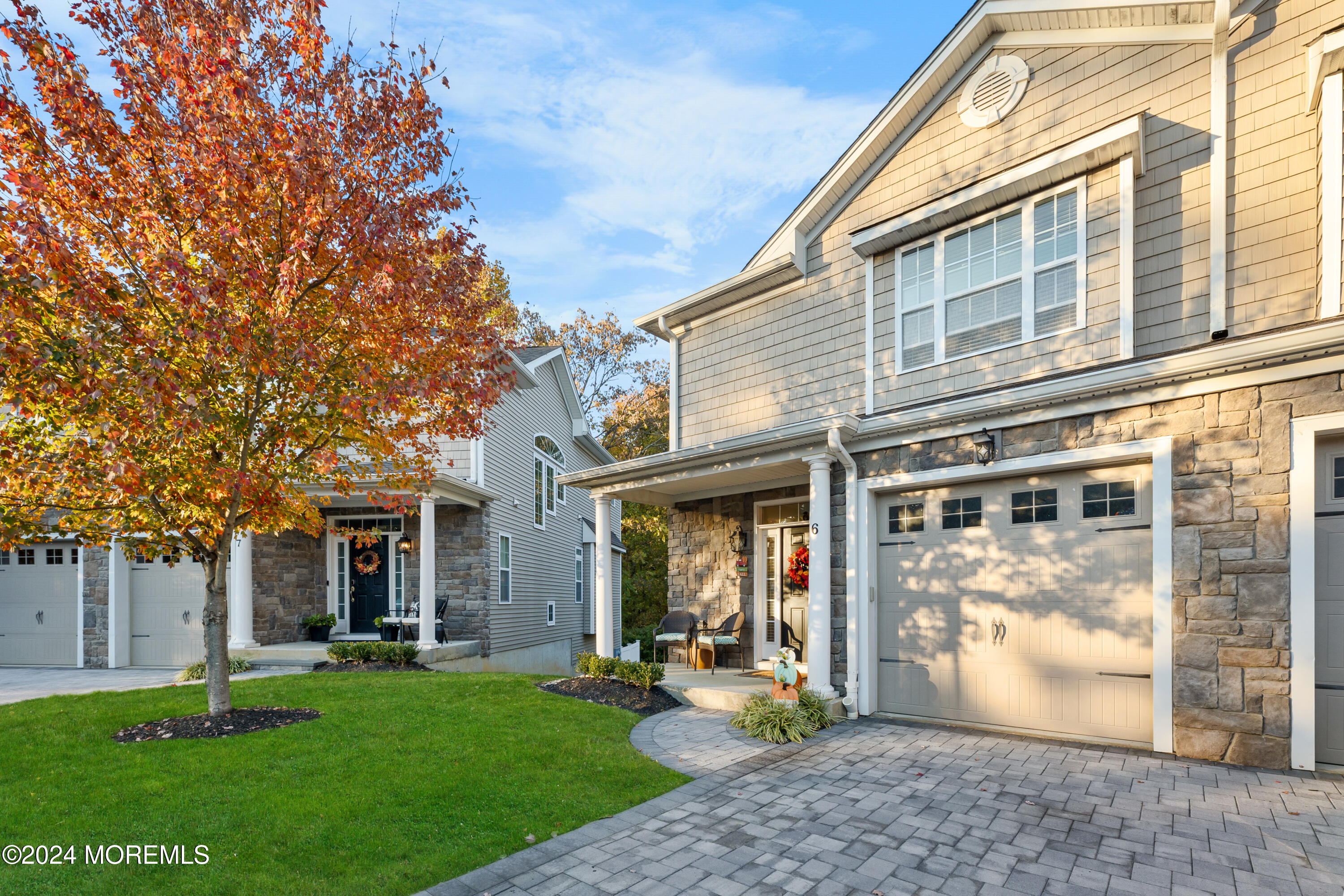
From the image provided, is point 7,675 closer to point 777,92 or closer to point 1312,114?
point 777,92

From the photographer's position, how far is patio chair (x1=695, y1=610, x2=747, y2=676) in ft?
30.2

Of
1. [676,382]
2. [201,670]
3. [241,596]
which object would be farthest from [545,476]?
[201,670]

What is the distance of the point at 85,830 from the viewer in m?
3.84

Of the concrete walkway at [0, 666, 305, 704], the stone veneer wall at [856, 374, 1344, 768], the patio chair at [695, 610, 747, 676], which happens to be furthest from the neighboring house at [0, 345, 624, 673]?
the stone veneer wall at [856, 374, 1344, 768]

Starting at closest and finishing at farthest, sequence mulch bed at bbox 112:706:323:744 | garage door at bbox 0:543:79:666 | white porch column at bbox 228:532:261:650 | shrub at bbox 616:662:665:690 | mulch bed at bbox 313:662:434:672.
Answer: mulch bed at bbox 112:706:323:744 < shrub at bbox 616:662:665:690 < mulch bed at bbox 313:662:434:672 < white porch column at bbox 228:532:261:650 < garage door at bbox 0:543:79:666

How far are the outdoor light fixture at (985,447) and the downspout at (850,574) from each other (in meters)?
1.28

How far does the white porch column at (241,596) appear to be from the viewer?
11.5 metres

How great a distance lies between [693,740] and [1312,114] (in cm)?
709

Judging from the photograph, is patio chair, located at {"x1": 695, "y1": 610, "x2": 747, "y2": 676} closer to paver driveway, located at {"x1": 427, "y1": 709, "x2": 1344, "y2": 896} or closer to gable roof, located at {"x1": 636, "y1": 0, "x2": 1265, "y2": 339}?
paver driveway, located at {"x1": 427, "y1": 709, "x2": 1344, "y2": 896}

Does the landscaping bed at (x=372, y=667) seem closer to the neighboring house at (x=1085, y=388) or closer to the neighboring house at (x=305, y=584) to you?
the neighboring house at (x=305, y=584)

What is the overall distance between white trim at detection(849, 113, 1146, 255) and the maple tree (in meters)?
4.34

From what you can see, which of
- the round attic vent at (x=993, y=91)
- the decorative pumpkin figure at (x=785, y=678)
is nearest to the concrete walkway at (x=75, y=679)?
the decorative pumpkin figure at (x=785, y=678)

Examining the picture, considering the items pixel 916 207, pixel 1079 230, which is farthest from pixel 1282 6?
pixel 916 207

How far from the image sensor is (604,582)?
9.36 m
